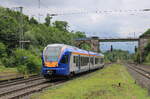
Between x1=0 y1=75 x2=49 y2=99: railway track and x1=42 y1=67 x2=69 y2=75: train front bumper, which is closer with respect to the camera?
x1=0 y1=75 x2=49 y2=99: railway track

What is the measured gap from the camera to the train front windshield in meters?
23.4

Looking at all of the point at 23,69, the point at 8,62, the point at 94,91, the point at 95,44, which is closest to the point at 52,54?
the point at 94,91

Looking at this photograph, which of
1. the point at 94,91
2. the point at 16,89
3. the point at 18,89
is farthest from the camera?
the point at 16,89

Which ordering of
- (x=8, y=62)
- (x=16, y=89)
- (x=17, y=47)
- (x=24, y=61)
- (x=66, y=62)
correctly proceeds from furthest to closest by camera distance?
(x=17, y=47), (x=8, y=62), (x=24, y=61), (x=66, y=62), (x=16, y=89)

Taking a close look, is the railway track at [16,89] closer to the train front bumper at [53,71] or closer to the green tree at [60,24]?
the train front bumper at [53,71]

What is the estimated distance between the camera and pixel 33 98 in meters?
13.6

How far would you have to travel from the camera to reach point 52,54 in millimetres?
23594

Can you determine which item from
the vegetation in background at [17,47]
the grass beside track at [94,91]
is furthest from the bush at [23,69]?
the grass beside track at [94,91]

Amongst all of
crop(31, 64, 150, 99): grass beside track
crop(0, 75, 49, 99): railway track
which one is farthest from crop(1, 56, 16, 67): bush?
crop(31, 64, 150, 99): grass beside track

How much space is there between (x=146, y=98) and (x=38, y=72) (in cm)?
2488

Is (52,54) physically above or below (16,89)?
above

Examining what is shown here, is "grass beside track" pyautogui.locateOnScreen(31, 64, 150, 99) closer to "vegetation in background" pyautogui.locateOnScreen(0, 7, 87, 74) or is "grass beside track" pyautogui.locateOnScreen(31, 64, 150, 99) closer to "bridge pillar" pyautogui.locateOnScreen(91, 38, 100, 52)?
"vegetation in background" pyautogui.locateOnScreen(0, 7, 87, 74)

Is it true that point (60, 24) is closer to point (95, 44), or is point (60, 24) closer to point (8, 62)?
point (95, 44)

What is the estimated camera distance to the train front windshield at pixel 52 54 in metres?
23.4
